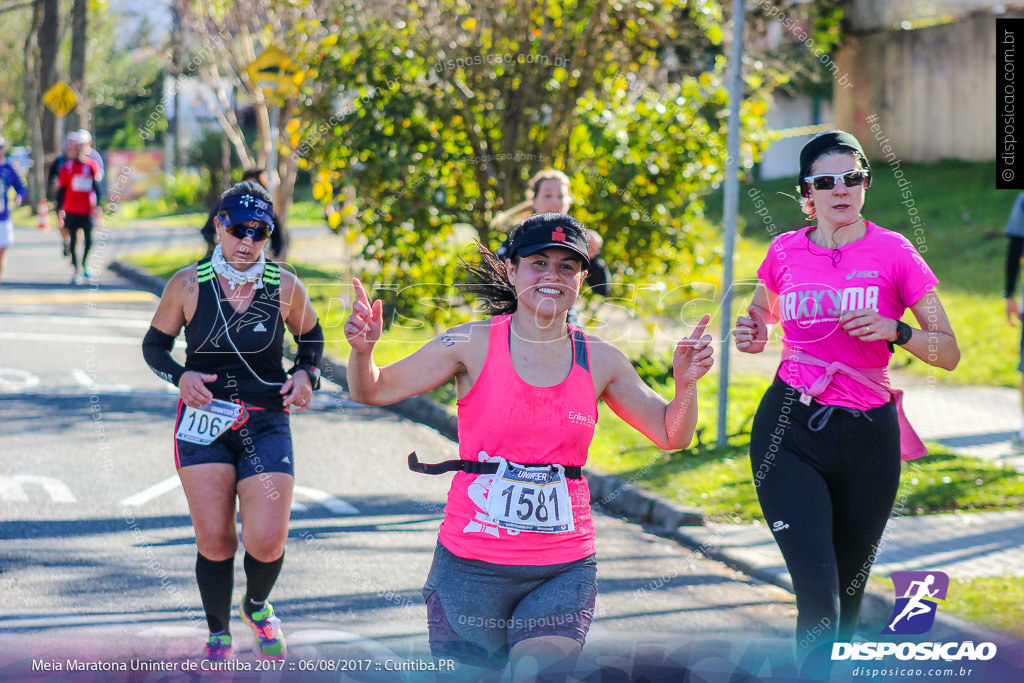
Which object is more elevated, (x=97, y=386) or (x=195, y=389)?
(x=195, y=389)

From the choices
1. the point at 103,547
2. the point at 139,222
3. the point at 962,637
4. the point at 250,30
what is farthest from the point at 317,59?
the point at 139,222

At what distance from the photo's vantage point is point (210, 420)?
4.26 meters

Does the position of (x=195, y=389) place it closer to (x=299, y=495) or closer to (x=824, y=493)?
(x=824, y=493)

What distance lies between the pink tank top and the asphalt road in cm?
33

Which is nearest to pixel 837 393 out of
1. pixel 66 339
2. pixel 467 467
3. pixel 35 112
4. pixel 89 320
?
pixel 467 467

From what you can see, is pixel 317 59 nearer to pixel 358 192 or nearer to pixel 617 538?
pixel 358 192

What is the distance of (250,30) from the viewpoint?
62.0 feet

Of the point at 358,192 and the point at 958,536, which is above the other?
the point at 358,192

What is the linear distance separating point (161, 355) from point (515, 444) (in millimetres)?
1818

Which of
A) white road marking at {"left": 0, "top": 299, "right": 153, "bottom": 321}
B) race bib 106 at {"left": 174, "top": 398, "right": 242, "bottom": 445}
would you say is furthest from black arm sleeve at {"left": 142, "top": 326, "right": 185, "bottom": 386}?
white road marking at {"left": 0, "top": 299, "right": 153, "bottom": 321}

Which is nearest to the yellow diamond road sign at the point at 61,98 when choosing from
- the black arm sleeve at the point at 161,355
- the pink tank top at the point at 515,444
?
the black arm sleeve at the point at 161,355

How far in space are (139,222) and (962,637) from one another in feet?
94.8

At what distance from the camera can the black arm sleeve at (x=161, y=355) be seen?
4.30 m

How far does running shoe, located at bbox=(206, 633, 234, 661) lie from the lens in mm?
4312
